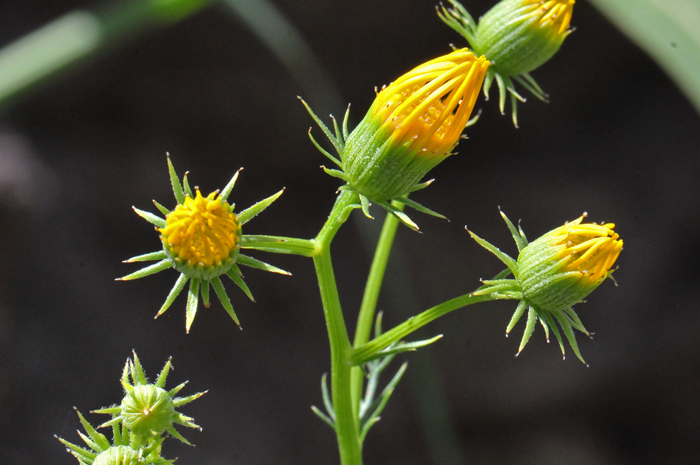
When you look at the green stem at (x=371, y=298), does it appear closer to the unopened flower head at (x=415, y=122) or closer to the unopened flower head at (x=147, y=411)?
the unopened flower head at (x=415, y=122)

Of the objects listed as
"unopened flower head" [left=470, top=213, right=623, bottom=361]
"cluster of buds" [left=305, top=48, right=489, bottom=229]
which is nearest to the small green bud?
"cluster of buds" [left=305, top=48, right=489, bottom=229]

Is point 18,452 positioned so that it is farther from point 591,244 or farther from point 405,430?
point 591,244

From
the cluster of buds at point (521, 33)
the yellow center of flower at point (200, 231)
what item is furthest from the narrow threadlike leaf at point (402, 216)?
the cluster of buds at point (521, 33)

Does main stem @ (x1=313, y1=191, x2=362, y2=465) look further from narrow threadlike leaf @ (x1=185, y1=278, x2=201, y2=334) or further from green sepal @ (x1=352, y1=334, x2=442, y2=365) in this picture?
narrow threadlike leaf @ (x1=185, y1=278, x2=201, y2=334)

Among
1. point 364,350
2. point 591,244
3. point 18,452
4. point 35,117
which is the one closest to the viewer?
point 591,244

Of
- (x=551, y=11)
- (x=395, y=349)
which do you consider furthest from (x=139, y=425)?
(x=551, y=11)

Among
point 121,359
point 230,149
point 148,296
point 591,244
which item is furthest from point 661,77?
point 121,359
